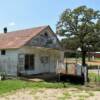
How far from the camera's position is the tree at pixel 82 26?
1603 inches

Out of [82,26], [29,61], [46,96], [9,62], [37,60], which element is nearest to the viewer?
[46,96]

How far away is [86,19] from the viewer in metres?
41.1

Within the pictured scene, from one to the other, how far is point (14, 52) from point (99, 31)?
21.4 meters

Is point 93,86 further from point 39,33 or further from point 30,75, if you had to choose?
point 39,33

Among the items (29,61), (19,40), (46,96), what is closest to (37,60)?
(29,61)

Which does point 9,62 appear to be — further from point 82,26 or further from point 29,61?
point 82,26

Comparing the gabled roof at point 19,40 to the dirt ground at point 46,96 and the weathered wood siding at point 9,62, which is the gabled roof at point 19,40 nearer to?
the weathered wood siding at point 9,62

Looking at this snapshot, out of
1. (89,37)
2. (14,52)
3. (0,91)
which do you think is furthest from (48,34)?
(89,37)

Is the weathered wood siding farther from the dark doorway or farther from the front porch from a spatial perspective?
the dark doorway

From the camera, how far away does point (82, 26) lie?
41219 mm

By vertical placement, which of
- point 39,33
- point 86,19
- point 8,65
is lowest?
point 8,65

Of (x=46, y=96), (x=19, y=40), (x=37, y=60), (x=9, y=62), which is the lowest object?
(x=46, y=96)

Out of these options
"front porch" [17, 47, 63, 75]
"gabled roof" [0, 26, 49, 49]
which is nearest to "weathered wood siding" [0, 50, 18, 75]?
"front porch" [17, 47, 63, 75]

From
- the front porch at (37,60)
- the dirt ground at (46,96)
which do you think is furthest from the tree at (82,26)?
the dirt ground at (46,96)
